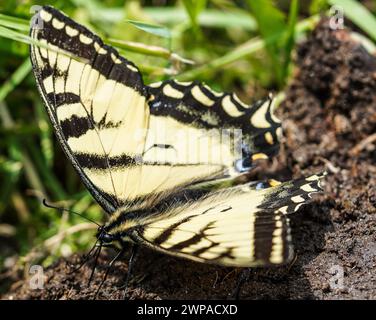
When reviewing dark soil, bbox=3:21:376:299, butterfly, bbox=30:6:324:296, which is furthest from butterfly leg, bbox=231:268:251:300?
butterfly, bbox=30:6:324:296

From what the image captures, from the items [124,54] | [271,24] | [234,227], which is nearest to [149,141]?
[124,54]

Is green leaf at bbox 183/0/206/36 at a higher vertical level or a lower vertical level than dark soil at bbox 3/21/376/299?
higher

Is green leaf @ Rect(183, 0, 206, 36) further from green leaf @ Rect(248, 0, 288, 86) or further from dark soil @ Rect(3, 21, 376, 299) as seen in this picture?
dark soil @ Rect(3, 21, 376, 299)

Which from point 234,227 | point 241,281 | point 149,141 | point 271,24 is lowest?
point 241,281

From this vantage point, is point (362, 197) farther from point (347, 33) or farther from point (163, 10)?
point (163, 10)

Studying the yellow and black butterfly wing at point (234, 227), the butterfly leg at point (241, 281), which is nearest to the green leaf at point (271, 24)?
the yellow and black butterfly wing at point (234, 227)

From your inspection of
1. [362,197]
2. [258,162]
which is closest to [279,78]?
[258,162]

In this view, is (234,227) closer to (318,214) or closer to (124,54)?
(318,214)
